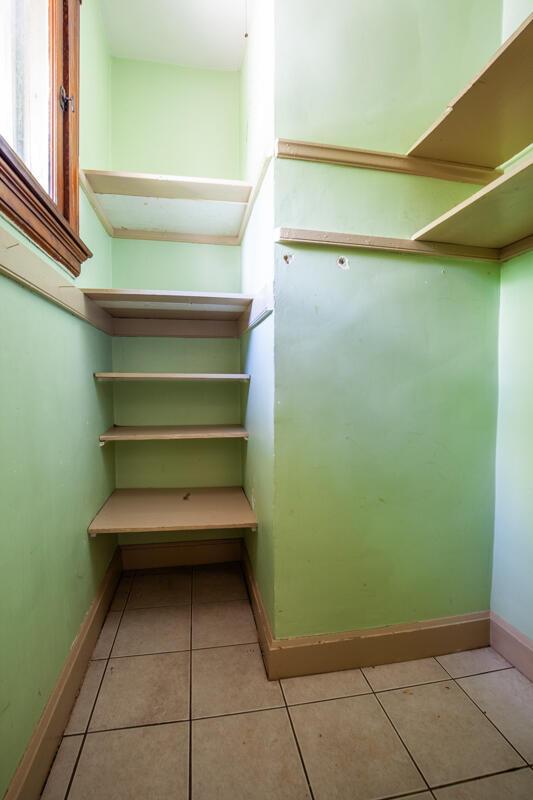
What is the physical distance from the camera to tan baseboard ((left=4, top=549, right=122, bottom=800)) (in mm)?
973

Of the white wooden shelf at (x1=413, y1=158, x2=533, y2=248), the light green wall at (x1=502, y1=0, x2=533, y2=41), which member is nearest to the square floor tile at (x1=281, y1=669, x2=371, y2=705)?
the white wooden shelf at (x1=413, y1=158, x2=533, y2=248)

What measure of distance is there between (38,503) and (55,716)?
0.72 metres

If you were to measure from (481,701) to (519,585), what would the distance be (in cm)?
47

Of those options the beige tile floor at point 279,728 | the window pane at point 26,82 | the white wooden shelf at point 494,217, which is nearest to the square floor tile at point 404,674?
the beige tile floor at point 279,728

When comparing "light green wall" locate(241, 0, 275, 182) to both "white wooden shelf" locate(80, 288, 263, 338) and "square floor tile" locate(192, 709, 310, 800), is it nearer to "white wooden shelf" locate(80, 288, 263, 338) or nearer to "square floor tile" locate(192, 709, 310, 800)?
"white wooden shelf" locate(80, 288, 263, 338)

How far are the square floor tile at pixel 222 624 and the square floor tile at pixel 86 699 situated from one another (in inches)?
16.2

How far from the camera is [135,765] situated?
113 cm

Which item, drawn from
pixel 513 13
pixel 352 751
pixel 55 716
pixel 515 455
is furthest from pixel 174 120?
pixel 352 751

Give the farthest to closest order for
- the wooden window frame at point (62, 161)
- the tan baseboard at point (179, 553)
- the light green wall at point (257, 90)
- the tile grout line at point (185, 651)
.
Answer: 1. the tan baseboard at point (179, 553)
2. the tile grout line at point (185, 651)
3. the light green wall at point (257, 90)
4. the wooden window frame at point (62, 161)

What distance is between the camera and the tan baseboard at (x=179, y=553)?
2.30 metres

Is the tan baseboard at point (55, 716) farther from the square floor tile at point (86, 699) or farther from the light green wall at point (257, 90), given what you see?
the light green wall at point (257, 90)

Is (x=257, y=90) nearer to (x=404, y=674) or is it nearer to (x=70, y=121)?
(x=70, y=121)

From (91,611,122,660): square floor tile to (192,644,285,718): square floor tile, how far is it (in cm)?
41

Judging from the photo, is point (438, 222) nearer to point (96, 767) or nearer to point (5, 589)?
point (5, 589)
